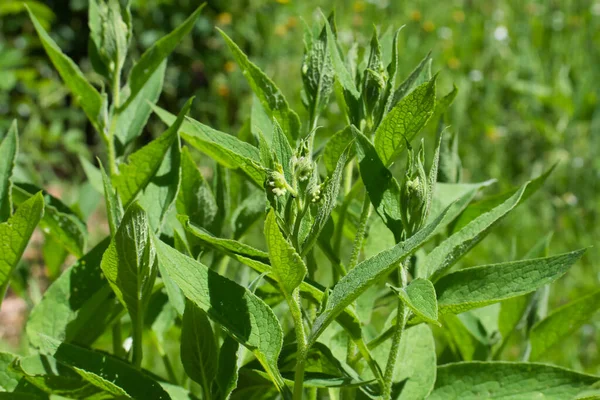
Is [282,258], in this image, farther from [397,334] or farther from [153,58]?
[153,58]

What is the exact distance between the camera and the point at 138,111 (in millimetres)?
1123

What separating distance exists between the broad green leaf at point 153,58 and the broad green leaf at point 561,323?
635 millimetres

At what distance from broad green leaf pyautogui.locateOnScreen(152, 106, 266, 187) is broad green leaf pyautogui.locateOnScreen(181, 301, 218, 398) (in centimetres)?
16

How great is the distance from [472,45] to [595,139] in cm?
114

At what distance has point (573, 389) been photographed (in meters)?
0.82

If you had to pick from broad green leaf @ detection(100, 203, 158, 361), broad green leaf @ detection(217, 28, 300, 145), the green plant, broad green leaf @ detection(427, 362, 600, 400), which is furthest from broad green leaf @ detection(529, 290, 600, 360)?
broad green leaf @ detection(100, 203, 158, 361)

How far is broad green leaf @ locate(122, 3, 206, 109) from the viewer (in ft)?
3.33

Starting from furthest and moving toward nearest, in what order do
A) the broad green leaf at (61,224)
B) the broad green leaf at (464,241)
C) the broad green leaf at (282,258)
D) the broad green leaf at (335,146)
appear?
the broad green leaf at (61,224) < the broad green leaf at (335,146) < the broad green leaf at (464,241) < the broad green leaf at (282,258)

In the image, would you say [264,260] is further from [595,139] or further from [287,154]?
[595,139]

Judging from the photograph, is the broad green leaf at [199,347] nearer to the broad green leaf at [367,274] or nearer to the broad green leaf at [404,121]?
the broad green leaf at [367,274]

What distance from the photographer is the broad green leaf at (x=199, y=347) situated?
83 centimetres

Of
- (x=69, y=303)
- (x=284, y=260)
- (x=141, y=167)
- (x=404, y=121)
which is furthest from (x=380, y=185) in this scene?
(x=69, y=303)

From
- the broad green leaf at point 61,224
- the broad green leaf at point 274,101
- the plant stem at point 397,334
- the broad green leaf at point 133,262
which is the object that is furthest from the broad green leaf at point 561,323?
the broad green leaf at point 61,224

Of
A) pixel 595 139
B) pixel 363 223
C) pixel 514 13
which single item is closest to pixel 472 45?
pixel 514 13
